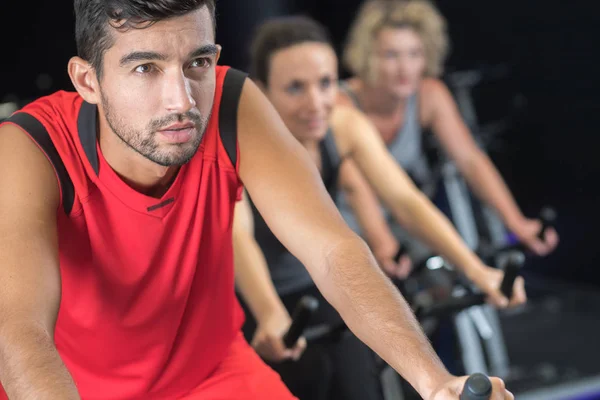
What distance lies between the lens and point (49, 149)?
1484 millimetres

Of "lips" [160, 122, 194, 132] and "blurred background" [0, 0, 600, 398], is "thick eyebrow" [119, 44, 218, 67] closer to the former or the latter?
"lips" [160, 122, 194, 132]

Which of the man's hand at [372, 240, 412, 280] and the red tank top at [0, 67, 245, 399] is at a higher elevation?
the red tank top at [0, 67, 245, 399]

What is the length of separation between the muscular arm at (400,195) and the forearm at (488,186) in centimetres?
58

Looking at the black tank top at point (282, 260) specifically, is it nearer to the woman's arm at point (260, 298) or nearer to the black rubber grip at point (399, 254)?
the black rubber grip at point (399, 254)

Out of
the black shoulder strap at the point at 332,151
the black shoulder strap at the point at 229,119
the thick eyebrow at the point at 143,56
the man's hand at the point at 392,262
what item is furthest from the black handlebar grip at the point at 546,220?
the thick eyebrow at the point at 143,56

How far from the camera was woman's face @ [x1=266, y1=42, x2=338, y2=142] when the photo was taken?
2.66m

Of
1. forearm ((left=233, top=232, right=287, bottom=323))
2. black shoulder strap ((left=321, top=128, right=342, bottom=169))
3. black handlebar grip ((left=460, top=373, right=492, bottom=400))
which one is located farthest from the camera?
black shoulder strap ((left=321, top=128, right=342, bottom=169))

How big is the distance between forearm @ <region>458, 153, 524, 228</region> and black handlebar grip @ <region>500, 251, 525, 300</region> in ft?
2.80

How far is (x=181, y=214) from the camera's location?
5.21 ft

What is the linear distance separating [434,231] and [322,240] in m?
1.17

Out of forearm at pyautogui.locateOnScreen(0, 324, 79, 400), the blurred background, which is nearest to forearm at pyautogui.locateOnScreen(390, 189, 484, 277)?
forearm at pyautogui.locateOnScreen(0, 324, 79, 400)

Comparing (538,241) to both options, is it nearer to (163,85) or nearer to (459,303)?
(459,303)

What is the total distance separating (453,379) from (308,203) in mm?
425

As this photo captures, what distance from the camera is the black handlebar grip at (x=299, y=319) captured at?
6.54 feet
